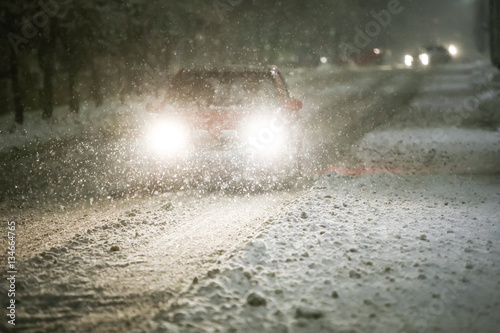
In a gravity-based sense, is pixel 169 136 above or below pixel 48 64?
below

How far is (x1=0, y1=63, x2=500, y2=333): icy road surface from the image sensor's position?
367 centimetres

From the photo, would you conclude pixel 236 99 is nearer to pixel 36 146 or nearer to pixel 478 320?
pixel 478 320

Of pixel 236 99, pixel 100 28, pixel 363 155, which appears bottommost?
pixel 363 155

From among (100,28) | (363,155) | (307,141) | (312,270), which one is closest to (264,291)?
(312,270)

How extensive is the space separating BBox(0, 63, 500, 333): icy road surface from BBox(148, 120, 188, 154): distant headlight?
682 millimetres

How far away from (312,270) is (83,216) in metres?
3.48

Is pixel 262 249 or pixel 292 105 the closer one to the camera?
pixel 262 249

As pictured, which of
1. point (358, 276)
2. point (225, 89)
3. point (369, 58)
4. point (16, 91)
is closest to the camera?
point (358, 276)

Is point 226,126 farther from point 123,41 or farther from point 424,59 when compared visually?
point 424,59

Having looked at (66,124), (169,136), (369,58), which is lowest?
(169,136)

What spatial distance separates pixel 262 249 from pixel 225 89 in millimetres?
4249

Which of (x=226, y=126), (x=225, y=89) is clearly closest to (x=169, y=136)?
(x=226, y=126)

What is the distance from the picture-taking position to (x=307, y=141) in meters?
13.9

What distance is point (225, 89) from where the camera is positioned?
28.2ft
